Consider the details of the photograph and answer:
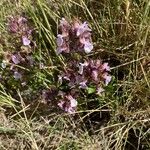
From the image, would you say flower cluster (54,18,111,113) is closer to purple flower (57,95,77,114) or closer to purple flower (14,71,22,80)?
purple flower (57,95,77,114)

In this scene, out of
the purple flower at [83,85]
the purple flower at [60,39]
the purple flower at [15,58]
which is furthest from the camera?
the purple flower at [15,58]

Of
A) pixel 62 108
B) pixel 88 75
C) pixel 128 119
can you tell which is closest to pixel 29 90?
pixel 62 108

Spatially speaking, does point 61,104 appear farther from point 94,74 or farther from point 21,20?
point 21,20

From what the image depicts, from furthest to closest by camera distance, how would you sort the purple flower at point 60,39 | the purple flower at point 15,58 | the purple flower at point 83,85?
the purple flower at point 15,58
the purple flower at point 83,85
the purple flower at point 60,39

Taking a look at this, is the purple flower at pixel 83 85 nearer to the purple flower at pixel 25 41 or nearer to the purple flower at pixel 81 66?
the purple flower at pixel 81 66

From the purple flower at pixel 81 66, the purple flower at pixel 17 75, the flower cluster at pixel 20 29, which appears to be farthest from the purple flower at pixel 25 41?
the purple flower at pixel 81 66

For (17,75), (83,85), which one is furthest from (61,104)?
(17,75)
